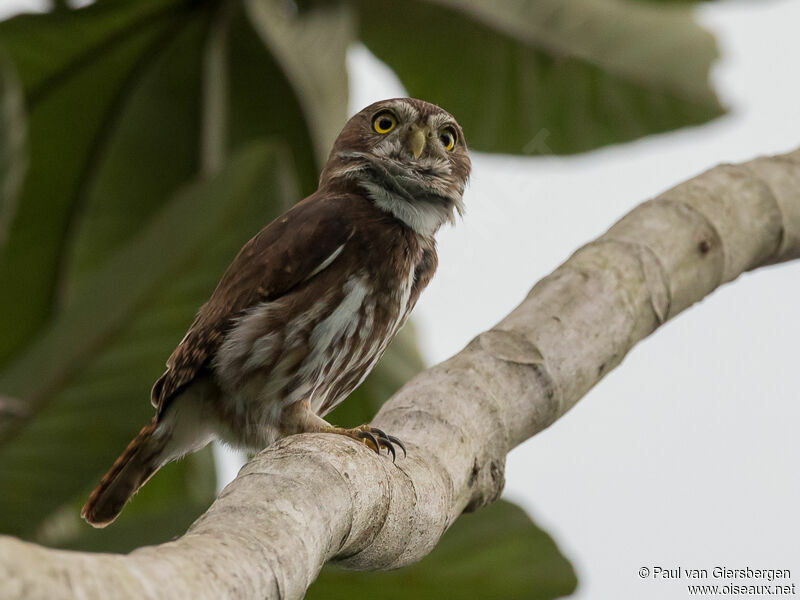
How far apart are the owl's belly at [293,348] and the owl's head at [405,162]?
0.86 feet

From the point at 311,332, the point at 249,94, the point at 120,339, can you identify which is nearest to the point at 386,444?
the point at 311,332

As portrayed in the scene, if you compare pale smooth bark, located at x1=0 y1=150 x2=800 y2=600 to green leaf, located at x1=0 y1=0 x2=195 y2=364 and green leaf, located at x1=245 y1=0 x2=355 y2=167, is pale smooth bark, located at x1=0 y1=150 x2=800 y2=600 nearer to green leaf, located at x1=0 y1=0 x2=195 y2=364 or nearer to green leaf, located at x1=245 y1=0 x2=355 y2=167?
green leaf, located at x1=245 y1=0 x2=355 y2=167

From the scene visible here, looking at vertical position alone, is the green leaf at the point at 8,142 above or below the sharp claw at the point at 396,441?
above

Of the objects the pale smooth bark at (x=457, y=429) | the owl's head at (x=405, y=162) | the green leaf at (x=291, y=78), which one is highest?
the green leaf at (x=291, y=78)

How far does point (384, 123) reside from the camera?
3.56 m

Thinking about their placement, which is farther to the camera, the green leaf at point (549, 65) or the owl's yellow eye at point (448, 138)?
the green leaf at point (549, 65)

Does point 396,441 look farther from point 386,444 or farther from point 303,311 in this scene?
point 303,311

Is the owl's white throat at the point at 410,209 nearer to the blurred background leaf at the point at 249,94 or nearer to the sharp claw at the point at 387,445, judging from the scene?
the sharp claw at the point at 387,445

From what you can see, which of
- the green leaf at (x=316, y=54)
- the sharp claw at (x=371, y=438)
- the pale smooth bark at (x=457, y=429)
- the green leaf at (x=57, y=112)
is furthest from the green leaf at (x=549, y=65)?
the sharp claw at (x=371, y=438)

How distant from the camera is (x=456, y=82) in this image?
598 cm

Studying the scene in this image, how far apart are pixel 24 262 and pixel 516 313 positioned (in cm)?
357

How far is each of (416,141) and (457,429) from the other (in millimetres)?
1222

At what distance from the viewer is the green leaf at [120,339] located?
11.5 feet

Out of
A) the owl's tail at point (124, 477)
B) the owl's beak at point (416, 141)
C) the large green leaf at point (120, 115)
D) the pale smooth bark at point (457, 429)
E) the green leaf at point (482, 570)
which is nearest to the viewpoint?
the pale smooth bark at point (457, 429)
